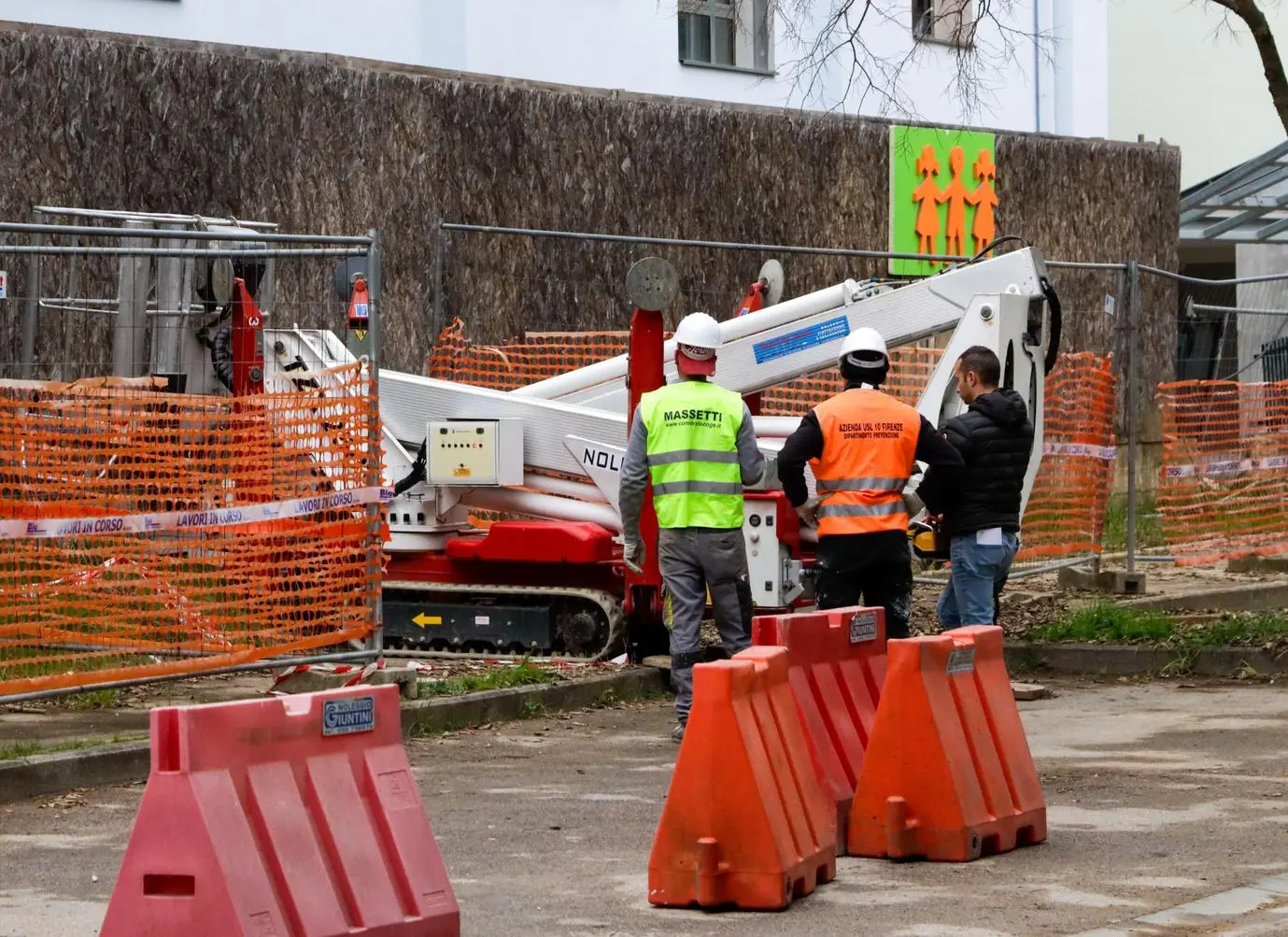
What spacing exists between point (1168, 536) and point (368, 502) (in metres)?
8.92

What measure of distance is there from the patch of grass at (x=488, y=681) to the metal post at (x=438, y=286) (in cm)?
564

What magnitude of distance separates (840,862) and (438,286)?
1053 centimetres

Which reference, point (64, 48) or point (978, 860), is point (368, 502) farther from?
point (64, 48)

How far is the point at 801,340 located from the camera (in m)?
13.5

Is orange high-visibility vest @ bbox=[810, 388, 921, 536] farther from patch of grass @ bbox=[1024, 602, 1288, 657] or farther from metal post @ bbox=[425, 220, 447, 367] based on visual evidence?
metal post @ bbox=[425, 220, 447, 367]

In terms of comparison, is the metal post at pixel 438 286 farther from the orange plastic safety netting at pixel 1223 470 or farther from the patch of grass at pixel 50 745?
the patch of grass at pixel 50 745

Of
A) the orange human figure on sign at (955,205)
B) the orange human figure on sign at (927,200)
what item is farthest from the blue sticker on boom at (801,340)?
the orange human figure on sign at (955,205)

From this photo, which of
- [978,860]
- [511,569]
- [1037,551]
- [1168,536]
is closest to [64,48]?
[511,569]

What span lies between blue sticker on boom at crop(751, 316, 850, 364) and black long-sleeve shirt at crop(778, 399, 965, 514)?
280cm

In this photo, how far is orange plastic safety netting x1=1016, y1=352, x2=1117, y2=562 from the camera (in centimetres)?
1666

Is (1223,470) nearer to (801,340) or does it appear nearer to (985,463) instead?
(801,340)

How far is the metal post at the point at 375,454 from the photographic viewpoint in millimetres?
11367

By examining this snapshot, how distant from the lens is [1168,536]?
18234mm

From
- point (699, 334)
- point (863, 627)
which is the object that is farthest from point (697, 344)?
point (863, 627)
